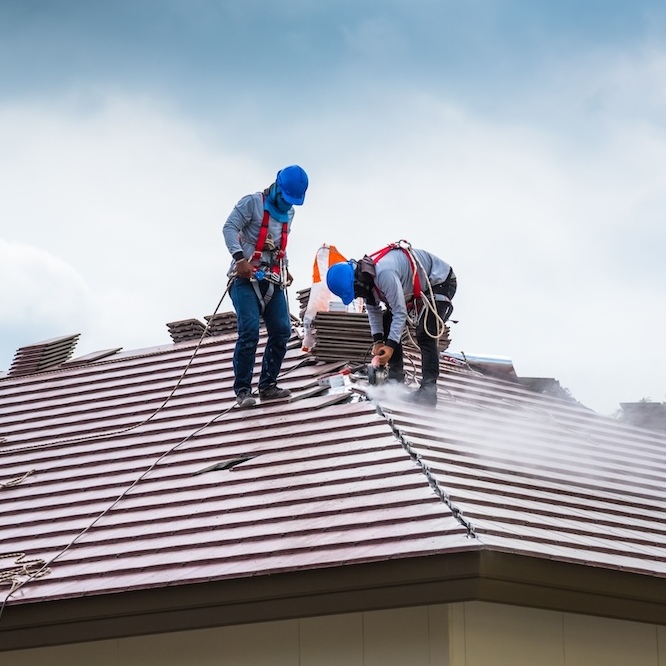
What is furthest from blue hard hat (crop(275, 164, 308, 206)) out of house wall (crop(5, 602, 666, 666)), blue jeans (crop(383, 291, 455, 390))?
house wall (crop(5, 602, 666, 666))

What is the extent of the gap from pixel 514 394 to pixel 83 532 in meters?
4.82

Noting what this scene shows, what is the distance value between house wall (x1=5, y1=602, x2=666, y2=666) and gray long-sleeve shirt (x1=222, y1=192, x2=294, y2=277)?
3422 mm

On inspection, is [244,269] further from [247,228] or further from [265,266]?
[247,228]

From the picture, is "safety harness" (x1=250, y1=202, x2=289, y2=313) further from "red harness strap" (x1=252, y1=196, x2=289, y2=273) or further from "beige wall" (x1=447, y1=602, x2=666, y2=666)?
"beige wall" (x1=447, y1=602, x2=666, y2=666)

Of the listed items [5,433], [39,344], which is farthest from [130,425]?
[39,344]

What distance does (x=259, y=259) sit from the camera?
30.7 ft

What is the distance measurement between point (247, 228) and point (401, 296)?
4.37 feet

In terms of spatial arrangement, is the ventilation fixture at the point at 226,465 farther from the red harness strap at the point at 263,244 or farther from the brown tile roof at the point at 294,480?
the red harness strap at the point at 263,244

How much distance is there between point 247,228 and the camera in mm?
9383

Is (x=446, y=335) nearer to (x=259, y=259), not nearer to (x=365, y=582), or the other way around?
(x=259, y=259)

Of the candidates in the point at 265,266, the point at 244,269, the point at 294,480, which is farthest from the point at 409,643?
the point at 265,266

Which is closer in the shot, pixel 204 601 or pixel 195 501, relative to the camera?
pixel 204 601

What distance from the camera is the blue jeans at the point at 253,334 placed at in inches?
362

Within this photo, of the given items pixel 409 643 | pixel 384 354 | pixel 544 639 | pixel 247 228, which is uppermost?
pixel 247 228
